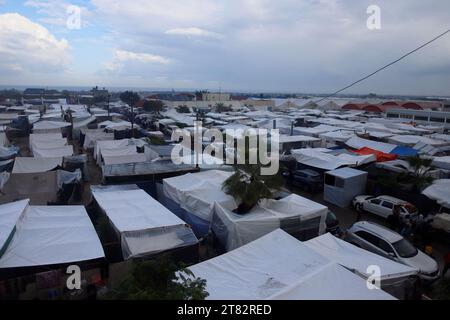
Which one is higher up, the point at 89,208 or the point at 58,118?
the point at 58,118

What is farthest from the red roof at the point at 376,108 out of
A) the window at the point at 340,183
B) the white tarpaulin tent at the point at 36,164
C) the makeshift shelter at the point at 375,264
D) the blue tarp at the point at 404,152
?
the makeshift shelter at the point at 375,264

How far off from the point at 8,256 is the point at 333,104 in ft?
193

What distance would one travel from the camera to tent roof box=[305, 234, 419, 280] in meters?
5.20

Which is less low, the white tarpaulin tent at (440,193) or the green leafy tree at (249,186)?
the green leafy tree at (249,186)

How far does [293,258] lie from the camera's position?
495 centimetres

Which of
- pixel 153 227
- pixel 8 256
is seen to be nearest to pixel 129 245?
pixel 153 227

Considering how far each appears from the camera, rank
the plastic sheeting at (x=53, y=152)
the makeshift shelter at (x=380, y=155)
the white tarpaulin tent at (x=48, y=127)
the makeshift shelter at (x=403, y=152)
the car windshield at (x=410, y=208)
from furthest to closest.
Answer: the white tarpaulin tent at (x=48, y=127), the makeshift shelter at (x=403, y=152), the plastic sheeting at (x=53, y=152), the makeshift shelter at (x=380, y=155), the car windshield at (x=410, y=208)

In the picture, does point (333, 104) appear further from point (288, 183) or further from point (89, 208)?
point (89, 208)

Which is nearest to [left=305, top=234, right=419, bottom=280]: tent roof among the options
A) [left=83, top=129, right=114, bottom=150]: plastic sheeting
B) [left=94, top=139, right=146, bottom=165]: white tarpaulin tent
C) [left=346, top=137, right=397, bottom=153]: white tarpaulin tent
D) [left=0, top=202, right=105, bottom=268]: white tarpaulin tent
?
[left=0, top=202, right=105, bottom=268]: white tarpaulin tent

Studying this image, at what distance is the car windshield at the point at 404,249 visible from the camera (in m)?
6.64

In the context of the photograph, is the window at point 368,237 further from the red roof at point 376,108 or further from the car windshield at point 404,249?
the red roof at point 376,108

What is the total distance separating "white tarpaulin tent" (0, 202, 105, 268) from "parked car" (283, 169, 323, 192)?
828 centimetres

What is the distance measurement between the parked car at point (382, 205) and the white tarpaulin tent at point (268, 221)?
2897mm

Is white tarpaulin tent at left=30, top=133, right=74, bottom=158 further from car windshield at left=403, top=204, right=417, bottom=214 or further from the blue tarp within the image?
the blue tarp
